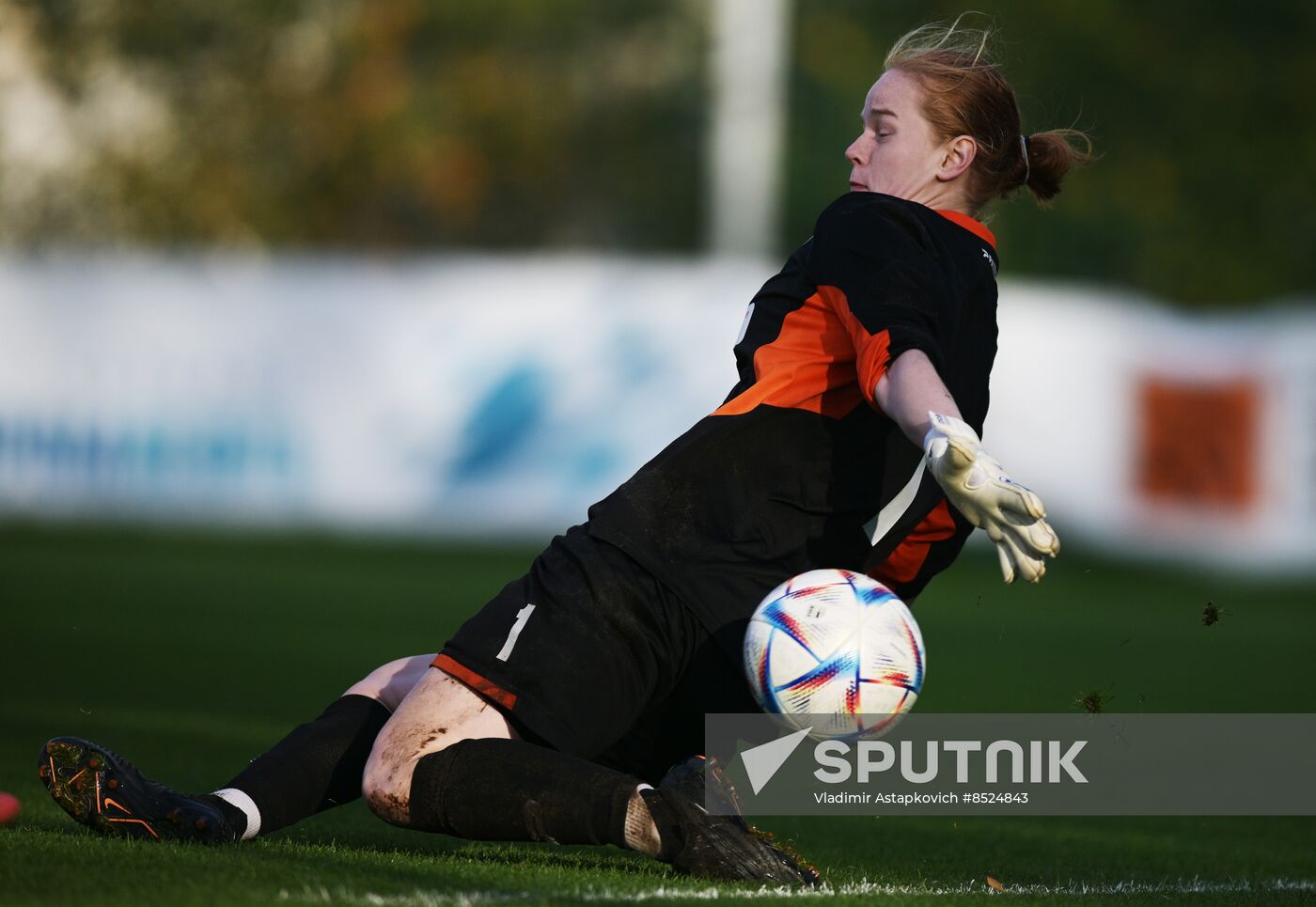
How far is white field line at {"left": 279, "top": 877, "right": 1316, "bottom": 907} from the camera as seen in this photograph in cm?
377

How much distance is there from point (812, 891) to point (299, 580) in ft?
33.1

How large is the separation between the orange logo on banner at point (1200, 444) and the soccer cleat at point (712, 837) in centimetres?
1274

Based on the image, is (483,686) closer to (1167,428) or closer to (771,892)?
(771,892)

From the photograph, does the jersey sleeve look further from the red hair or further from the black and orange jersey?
the red hair

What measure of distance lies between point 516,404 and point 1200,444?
594 cm

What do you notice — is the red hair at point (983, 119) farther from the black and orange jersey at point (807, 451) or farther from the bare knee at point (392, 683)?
the bare knee at point (392, 683)

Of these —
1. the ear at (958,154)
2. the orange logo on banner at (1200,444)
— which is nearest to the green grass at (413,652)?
the orange logo on banner at (1200,444)

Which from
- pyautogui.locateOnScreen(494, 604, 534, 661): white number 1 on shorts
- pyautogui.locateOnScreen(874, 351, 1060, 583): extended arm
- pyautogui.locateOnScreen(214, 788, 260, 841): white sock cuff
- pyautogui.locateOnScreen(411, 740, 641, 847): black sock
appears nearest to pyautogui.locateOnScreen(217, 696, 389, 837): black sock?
pyautogui.locateOnScreen(214, 788, 260, 841): white sock cuff

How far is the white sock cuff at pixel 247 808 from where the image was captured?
173 inches

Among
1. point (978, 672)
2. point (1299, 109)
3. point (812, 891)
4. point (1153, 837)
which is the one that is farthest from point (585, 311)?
point (1299, 109)

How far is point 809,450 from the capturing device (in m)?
4.24

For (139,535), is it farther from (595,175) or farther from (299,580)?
(595,175)

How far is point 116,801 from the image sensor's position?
14.1ft

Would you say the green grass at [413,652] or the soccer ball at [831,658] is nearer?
the soccer ball at [831,658]
